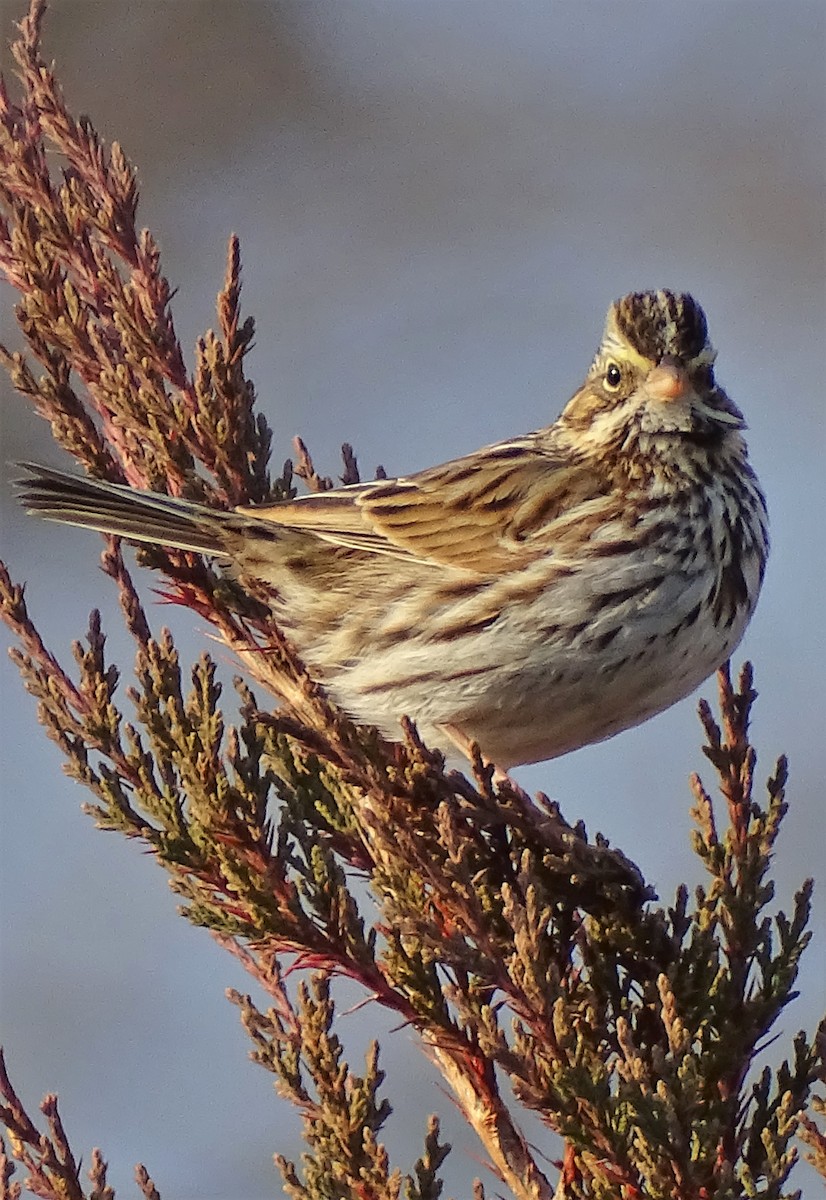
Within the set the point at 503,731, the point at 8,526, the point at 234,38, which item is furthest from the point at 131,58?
the point at 503,731

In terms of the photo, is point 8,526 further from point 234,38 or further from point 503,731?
point 503,731

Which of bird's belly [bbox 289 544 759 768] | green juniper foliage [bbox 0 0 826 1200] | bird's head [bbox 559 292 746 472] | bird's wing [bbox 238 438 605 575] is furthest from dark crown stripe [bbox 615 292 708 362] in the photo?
green juniper foliage [bbox 0 0 826 1200]

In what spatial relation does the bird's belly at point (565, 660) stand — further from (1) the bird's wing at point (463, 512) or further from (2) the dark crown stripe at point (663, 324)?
(2) the dark crown stripe at point (663, 324)

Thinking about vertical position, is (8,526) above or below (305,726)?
above

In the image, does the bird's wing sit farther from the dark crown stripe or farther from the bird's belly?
the dark crown stripe

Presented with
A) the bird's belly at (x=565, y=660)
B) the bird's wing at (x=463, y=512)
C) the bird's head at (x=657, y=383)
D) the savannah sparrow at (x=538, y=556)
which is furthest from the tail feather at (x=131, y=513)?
the bird's head at (x=657, y=383)

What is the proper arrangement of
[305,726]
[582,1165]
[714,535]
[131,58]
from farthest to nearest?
[131,58] → [714,535] → [305,726] → [582,1165]

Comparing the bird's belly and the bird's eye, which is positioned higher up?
the bird's eye
